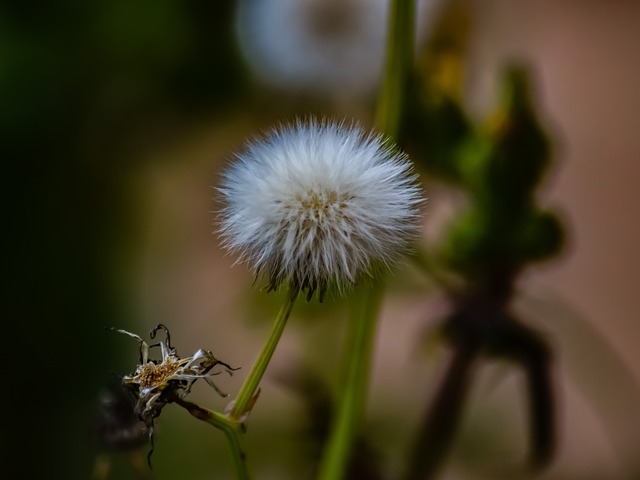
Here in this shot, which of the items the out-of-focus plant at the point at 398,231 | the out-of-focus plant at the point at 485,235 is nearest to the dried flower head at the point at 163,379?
the out-of-focus plant at the point at 398,231

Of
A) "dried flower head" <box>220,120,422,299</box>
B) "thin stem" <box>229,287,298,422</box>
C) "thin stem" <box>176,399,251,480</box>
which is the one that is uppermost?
"dried flower head" <box>220,120,422,299</box>

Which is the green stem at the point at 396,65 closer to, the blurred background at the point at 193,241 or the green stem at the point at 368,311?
the green stem at the point at 368,311

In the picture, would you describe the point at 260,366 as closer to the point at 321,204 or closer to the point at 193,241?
the point at 321,204

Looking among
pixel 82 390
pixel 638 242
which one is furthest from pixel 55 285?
pixel 638 242

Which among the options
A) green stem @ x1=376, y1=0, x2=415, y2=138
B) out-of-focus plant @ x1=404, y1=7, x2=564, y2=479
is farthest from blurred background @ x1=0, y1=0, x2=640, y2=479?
green stem @ x1=376, y1=0, x2=415, y2=138

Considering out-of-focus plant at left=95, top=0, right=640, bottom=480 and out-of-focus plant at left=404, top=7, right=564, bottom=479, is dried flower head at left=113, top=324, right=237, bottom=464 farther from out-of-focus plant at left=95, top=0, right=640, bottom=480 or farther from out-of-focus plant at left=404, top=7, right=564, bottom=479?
out-of-focus plant at left=404, top=7, right=564, bottom=479

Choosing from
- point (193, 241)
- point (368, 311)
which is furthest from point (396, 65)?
point (193, 241)
